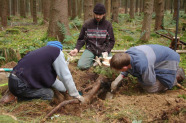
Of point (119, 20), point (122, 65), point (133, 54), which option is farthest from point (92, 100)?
point (119, 20)

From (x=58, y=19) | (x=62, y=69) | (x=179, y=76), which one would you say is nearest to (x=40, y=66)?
(x=62, y=69)

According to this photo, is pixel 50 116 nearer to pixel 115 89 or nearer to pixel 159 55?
pixel 115 89

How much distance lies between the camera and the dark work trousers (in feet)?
8.56

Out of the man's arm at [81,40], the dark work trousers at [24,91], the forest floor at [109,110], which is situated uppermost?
the man's arm at [81,40]

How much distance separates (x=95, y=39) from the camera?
481 centimetres

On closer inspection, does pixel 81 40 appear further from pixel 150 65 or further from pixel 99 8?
pixel 150 65

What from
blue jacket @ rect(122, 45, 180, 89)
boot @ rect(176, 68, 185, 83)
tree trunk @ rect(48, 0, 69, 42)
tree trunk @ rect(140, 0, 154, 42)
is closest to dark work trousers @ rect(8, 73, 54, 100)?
blue jacket @ rect(122, 45, 180, 89)

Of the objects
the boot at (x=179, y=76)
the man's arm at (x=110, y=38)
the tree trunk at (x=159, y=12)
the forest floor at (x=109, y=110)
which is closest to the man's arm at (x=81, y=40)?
the man's arm at (x=110, y=38)

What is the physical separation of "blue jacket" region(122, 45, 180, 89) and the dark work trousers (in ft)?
5.08

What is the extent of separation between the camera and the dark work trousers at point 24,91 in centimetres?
261

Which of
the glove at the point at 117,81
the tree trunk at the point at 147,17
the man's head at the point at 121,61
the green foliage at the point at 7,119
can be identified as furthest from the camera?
the tree trunk at the point at 147,17

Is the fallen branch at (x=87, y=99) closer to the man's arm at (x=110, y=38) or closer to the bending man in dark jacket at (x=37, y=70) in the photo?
the bending man in dark jacket at (x=37, y=70)

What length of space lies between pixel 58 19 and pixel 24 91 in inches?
177

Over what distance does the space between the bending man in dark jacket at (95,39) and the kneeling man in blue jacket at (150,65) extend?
1453mm
